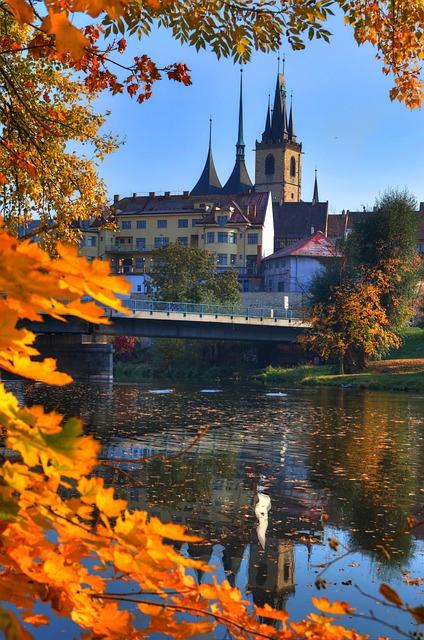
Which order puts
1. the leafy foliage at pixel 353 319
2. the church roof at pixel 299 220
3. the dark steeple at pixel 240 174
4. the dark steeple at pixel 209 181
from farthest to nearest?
1. the dark steeple at pixel 240 174
2. the dark steeple at pixel 209 181
3. the church roof at pixel 299 220
4. the leafy foliage at pixel 353 319

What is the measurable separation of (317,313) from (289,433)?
3213cm

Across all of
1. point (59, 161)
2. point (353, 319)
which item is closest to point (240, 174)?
point (353, 319)

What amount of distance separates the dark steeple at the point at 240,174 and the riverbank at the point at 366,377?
86.4 metres

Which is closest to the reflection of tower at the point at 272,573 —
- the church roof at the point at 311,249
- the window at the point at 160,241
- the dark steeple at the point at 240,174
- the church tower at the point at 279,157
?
the church roof at the point at 311,249

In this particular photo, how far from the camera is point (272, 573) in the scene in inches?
367

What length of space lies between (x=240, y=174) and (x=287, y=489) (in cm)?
14164

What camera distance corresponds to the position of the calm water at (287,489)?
9305 millimetres

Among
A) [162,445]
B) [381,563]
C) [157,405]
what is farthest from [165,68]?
[157,405]

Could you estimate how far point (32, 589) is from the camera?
2260 mm

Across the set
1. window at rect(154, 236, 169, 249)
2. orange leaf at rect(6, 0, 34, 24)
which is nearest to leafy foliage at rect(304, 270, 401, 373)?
orange leaf at rect(6, 0, 34, 24)

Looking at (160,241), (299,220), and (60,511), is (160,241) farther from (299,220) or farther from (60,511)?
(60,511)

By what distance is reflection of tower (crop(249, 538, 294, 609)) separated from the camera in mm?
8562

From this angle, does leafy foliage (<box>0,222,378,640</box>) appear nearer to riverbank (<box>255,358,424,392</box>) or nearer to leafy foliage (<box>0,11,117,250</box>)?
leafy foliage (<box>0,11,117,250</box>)

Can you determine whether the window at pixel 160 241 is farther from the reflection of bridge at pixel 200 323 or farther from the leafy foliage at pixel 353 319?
the leafy foliage at pixel 353 319
